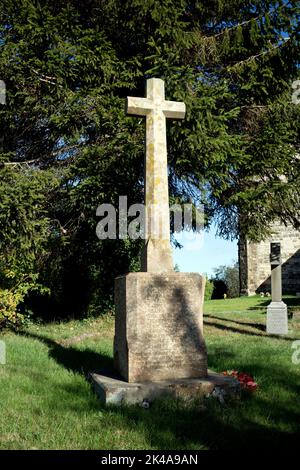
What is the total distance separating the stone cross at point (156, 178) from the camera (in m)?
5.46

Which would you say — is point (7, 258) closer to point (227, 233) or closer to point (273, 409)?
point (227, 233)

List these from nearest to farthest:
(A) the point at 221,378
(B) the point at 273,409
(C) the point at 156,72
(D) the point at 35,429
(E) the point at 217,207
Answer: (D) the point at 35,429, (B) the point at 273,409, (A) the point at 221,378, (C) the point at 156,72, (E) the point at 217,207

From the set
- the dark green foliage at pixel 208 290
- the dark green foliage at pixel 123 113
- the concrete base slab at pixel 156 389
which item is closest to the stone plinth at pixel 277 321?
the dark green foliage at pixel 123 113

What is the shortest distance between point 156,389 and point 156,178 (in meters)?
2.53

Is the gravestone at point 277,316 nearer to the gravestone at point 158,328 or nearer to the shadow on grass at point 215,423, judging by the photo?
the shadow on grass at point 215,423

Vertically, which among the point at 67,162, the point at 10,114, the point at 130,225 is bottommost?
the point at 130,225

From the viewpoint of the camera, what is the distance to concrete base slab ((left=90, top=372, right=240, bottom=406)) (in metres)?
4.74

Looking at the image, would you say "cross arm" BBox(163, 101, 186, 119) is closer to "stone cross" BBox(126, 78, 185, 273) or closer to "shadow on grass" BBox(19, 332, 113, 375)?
"stone cross" BBox(126, 78, 185, 273)

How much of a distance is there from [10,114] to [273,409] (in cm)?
826

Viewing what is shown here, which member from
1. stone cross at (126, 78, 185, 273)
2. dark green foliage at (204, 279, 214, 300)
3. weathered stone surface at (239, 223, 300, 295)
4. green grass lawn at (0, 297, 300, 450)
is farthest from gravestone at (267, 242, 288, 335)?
dark green foliage at (204, 279, 214, 300)

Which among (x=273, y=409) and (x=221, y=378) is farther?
(x=221, y=378)

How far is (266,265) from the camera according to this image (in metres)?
26.7

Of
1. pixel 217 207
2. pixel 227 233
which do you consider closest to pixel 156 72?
pixel 217 207

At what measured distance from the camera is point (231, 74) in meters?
11.1
